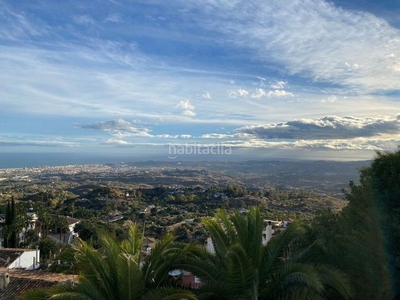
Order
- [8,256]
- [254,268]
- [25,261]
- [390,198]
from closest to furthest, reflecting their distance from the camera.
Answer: [254,268] → [390,198] → [8,256] → [25,261]

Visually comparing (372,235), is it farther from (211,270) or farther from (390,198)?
(211,270)

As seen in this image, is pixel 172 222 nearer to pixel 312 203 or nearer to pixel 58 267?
pixel 312 203

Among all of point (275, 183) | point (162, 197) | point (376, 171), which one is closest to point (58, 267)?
point (376, 171)

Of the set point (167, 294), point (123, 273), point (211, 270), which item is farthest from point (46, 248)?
→ point (167, 294)

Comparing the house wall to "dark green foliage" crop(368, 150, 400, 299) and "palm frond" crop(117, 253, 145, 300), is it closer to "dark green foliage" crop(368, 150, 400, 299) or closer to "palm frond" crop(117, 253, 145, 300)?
"palm frond" crop(117, 253, 145, 300)

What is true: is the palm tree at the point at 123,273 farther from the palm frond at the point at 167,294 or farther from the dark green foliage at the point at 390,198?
the dark green foliage at the point at 390,198

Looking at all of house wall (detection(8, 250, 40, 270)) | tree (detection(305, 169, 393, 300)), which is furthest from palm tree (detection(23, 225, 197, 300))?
house wall (detection(8, 250, 40, 270))
